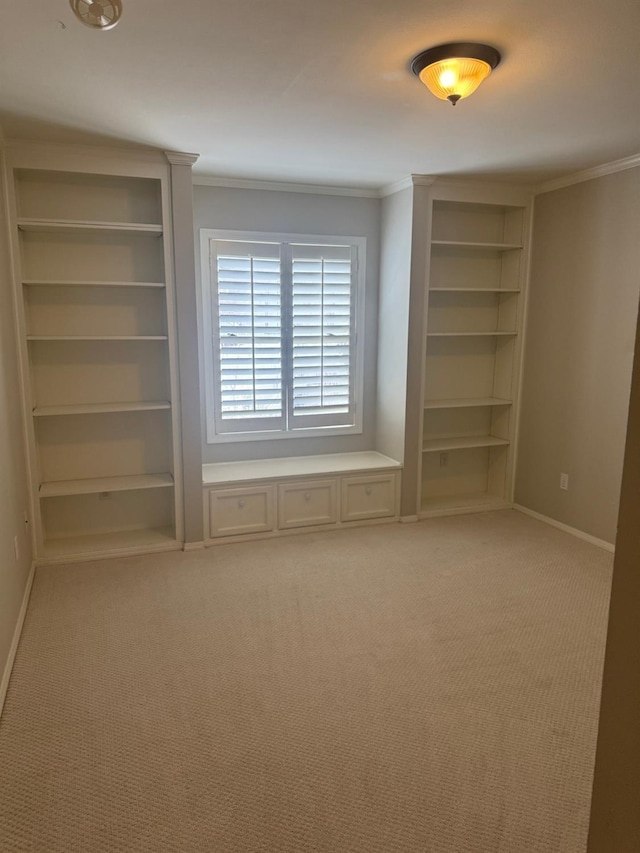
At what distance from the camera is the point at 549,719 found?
2215 millimetres

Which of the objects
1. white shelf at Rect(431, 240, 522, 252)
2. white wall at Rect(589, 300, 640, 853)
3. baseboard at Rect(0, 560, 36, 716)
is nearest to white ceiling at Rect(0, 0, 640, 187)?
white shelf at Rect(431, 240, 522, 252)

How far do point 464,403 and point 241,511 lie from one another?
198cm

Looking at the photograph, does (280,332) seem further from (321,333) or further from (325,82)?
(325,82)

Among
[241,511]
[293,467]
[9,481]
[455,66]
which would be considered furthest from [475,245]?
[9,481]

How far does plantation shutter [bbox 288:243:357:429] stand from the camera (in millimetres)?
4324

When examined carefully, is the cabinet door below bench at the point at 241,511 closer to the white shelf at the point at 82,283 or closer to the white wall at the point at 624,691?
the white shelf at the point at 82,283

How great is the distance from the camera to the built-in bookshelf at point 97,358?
3537 millimetres

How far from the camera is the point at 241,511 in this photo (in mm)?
4008

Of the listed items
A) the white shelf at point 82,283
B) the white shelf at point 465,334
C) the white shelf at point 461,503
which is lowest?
the white shelf at point 461,503

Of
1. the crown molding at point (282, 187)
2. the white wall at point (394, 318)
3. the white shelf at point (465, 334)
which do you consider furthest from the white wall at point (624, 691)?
the crown molding at point (282, 187)

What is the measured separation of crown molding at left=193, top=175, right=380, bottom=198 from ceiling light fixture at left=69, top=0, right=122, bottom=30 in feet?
7.36

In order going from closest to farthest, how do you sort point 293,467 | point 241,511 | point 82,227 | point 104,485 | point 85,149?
point 85,149 → point 82,227 → point 104,485 → point 241,511 → point 293,467

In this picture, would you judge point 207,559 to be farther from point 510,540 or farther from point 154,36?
point 154,36

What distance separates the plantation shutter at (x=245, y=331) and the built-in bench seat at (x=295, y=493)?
1.46 ft
